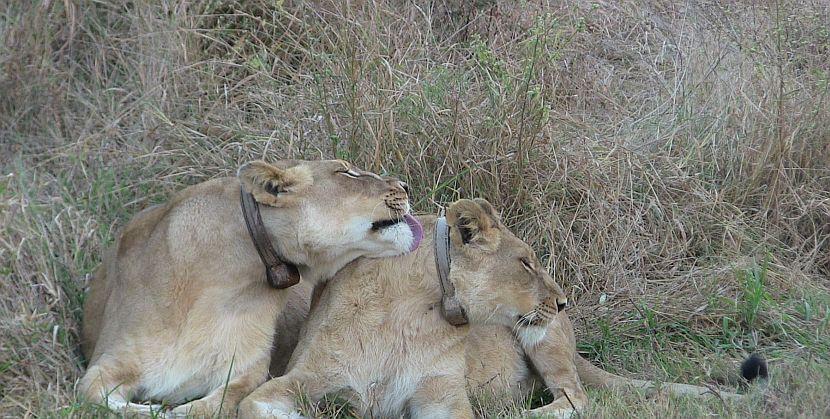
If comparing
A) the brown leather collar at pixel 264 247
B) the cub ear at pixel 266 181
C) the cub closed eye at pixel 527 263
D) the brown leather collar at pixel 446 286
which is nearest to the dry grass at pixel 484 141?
→ the cub closed eye at pixel 527 263

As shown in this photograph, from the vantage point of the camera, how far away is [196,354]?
436 centimetres

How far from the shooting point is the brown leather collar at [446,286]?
445cm

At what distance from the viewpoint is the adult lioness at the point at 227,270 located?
14.2ft

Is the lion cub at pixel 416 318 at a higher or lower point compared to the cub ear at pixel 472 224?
lower

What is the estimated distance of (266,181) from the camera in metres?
4.37

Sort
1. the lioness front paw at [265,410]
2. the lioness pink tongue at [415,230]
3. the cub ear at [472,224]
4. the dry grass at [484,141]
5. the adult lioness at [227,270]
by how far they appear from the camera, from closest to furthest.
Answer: the lioness front paw at [265,410] → the adult lioness at [227,270] → the cub ear at [472,224] → the lioness pink tongue at [415,230] → the dry grass at [484,141]

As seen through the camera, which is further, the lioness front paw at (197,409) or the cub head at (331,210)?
the cub head at (331,210)

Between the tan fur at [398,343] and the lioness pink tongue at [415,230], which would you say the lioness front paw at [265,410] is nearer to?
the tan fur at [398,343]

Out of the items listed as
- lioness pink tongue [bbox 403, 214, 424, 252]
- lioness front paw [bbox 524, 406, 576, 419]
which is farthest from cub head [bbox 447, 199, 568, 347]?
lioness front paw [bbox 524, 406, 576, 419]

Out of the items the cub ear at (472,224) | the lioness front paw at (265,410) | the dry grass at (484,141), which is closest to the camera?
the lioness front paw at (265,410)

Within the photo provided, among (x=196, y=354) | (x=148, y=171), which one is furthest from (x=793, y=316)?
(x=148, y=171)

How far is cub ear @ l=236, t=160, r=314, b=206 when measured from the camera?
4340 mm

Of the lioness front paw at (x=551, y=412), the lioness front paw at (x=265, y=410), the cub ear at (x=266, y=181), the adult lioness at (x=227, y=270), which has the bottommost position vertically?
the lioness front paw at (x=551, y=412)

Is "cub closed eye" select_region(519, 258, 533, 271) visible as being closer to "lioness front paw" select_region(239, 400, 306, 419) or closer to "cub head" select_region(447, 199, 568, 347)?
"cub head" select_region(447, 199, 568, 347)
